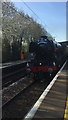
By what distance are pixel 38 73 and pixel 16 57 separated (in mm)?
31159

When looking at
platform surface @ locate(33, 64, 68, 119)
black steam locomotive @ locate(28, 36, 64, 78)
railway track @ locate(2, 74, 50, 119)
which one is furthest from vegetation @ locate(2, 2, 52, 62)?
platform surface @ locate(33, 64, 68, 119)

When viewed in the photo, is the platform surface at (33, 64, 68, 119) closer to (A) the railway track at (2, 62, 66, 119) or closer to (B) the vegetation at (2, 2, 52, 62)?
(A) the railway track at (2, 62, 66, 119)

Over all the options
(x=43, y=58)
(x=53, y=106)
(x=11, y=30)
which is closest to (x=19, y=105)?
(x=53, y=106)

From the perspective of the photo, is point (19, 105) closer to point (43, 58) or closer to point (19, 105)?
point (19, 105)

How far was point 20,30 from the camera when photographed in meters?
59.7

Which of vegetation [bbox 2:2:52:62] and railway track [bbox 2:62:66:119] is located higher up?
vegetation [bbox 2:2:52:62]

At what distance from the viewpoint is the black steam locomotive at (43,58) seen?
1931 cm

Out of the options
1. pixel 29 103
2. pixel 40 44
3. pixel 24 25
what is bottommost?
pixel 29 103

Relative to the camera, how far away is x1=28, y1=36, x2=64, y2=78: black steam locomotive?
760 inches

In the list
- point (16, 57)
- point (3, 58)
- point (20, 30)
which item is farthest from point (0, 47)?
point (20, 30)

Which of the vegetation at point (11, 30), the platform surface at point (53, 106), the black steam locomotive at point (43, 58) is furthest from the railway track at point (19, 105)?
the vegetation at point (11, 30)

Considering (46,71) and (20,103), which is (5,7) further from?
(20,103)

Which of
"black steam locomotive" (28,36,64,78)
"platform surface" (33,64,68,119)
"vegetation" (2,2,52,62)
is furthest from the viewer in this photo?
"vegetation" (2,2,52,62)

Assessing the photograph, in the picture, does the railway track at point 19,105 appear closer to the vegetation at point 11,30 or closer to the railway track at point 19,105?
the railway track at point 19,105
